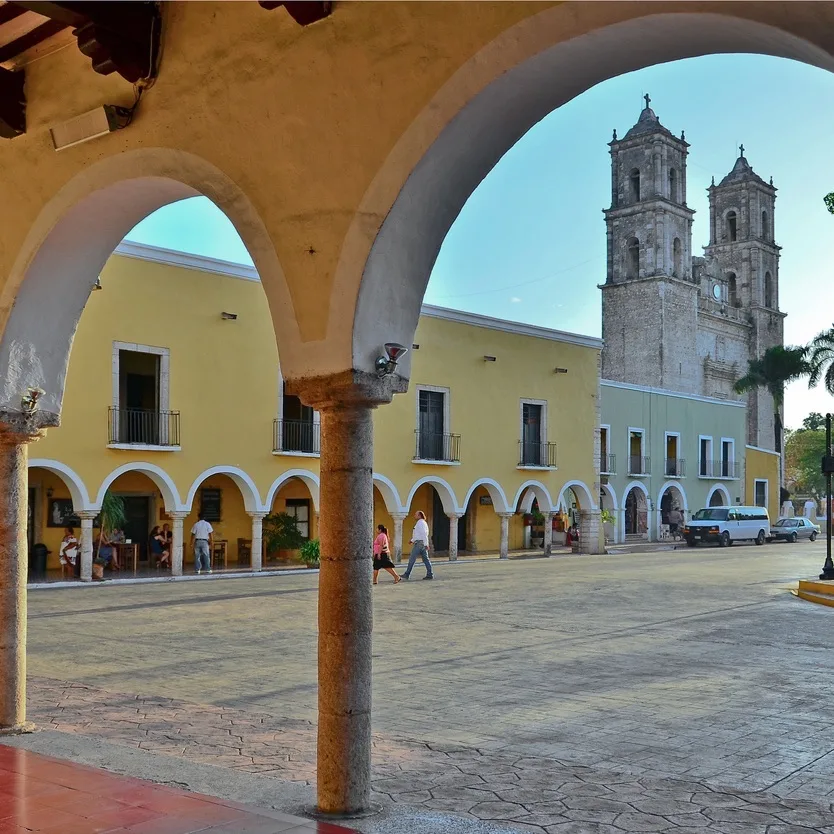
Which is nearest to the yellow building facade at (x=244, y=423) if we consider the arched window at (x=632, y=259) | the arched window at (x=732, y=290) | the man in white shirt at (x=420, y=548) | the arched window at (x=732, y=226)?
the man in white shirt at (x=420, y=548)

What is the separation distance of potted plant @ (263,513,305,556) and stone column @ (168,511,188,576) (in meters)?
3.49

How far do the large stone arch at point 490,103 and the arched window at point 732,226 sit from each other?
190ft

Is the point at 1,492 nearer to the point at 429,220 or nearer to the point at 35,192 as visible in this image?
the point at 35,192

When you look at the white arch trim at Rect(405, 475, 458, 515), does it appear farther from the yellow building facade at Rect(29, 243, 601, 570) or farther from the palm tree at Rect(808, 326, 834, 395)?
the palm tree at Rect(808, 326, 834, 395)

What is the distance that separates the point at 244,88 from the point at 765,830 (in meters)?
4.06

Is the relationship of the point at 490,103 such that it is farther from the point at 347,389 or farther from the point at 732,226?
the point at 732,226

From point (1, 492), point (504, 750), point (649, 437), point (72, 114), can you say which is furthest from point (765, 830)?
point (649, 437)

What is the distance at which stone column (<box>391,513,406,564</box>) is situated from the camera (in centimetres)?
2364

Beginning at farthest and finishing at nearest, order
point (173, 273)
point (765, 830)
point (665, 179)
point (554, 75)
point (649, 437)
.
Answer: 1. point (665, 179)
2. point (649, 437)
3. point (173, 273)
4. point (765, 830)
5. point (554, 75)

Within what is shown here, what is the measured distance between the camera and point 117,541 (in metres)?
20.2

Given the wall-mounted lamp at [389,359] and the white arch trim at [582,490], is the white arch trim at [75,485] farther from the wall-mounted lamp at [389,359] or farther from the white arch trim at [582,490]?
the wall-mounted lamp at [389,359]

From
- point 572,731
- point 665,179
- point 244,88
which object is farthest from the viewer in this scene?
point 665,179

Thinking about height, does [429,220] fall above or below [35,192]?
below

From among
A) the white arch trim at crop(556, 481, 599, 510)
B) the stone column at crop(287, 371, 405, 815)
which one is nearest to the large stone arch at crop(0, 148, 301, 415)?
the stone column at crop(287, 371, 405, 815)
